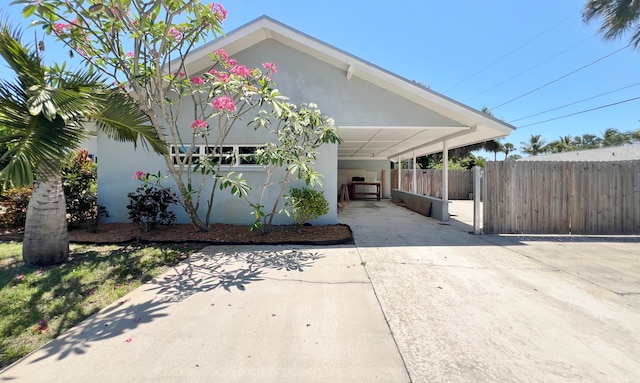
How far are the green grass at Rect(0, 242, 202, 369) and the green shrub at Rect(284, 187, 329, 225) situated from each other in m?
2.39

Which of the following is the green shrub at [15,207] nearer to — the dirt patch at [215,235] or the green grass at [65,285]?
the dirt patch at [215,235]

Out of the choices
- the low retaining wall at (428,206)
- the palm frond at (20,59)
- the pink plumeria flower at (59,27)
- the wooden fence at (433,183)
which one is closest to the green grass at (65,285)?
the palm frond at (20,59)

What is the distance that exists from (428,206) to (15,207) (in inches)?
492

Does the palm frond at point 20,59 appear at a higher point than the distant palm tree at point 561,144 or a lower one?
lower

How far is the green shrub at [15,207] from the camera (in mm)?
7266

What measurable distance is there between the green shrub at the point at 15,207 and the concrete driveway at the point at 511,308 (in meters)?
8.39

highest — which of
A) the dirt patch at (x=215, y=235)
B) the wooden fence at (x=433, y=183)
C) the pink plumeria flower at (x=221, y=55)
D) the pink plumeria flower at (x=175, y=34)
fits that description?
the pink plumeria flower at (x=175, y=34)

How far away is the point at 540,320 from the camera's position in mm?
3160

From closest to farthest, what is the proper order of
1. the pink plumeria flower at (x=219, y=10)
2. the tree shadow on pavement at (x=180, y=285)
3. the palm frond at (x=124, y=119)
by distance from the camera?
the tree shadow on pavement at (x=180, y=285) → the palm frond at (x=124, y=119) → the pink plumeria flower at (x=219, y=10)

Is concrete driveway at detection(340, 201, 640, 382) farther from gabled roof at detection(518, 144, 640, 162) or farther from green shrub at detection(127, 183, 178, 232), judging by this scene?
gabled roof at detection(518, 144, 640, 162)

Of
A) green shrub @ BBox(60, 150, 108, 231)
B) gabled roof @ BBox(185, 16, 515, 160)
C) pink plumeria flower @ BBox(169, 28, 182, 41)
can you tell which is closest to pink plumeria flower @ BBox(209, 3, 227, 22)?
pink plumeria flower @ BBox(169, 28, 182, 41)

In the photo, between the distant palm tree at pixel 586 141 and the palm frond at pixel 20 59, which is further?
the distant palm tree at pixel 586 141

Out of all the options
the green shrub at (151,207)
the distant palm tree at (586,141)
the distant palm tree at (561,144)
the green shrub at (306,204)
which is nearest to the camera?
the green shrub at (151,207)

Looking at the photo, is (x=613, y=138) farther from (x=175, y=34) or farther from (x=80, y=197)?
(x=80, y=197)
